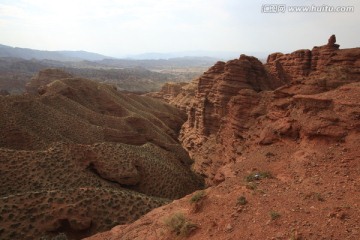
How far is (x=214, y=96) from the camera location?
109 ft

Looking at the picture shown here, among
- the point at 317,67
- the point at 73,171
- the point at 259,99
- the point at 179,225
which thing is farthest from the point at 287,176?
the point at 317,67

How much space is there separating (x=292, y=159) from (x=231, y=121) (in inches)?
417

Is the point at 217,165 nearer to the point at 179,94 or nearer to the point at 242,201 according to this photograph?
the point at 242,201

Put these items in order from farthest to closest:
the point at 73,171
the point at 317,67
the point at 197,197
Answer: the point at 317,67 < the point at 73,171 < the point at 197,197

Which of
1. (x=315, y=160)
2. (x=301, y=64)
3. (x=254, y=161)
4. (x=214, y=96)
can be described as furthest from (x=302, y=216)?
(x=214, y=96)

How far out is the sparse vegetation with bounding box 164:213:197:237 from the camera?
9891mm

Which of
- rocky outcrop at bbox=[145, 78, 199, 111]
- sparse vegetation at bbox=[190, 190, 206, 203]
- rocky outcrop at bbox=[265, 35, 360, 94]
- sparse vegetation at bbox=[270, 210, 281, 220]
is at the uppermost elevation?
rocky outcrop at bbox=[265, 35, 360, 94]

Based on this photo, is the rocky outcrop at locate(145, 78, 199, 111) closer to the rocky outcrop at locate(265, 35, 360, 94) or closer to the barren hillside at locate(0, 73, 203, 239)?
the barren hillside at locate(0, 73, 203, 239)

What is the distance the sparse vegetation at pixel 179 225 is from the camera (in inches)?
389

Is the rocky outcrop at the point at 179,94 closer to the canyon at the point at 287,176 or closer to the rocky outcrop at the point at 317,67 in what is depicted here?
the rocky outcrop at the point at 317,67

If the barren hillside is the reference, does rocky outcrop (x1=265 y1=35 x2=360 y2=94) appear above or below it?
above

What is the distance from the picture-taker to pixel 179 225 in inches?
401

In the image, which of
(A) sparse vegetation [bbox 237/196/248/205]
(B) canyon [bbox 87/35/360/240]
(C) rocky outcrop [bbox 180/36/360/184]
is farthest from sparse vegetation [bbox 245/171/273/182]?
(C) rocky outcrop [bbox 180/36/360/184]

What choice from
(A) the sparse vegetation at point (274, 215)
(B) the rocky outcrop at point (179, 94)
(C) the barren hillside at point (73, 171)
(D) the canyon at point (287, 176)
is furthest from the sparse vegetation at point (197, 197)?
(B) the rocky outcrop at point (179, 94)
